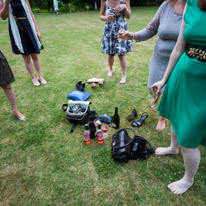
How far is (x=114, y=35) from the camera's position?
3242 millimetres

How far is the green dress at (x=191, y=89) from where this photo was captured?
104 cm

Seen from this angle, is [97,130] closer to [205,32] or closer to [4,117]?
[205,32]

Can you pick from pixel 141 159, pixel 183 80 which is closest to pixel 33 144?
pixel 141 159

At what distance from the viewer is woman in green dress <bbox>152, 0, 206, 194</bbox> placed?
104cm

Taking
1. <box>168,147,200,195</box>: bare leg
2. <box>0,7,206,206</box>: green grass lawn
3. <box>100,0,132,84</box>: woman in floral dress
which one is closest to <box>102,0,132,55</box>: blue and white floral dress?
<box>100,0,132,84</box>: woman in floral dress

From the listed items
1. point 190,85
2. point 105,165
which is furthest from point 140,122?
point 190,85

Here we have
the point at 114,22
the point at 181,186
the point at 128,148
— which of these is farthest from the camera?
the point at 114,22

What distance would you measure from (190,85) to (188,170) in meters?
0.91

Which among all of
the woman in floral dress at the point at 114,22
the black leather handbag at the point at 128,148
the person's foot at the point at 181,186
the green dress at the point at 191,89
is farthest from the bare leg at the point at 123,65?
the person's foot at the point at 181,186

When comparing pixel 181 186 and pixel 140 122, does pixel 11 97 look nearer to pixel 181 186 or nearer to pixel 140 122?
pixel 140 122

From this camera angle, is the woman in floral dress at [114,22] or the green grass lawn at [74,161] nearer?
the green grass lawn at [74,161]

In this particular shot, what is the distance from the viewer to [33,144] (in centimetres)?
235

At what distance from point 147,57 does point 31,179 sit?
15.4 ft

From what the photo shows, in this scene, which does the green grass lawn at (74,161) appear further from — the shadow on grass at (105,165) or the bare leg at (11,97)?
the bare leg at (11,97)
